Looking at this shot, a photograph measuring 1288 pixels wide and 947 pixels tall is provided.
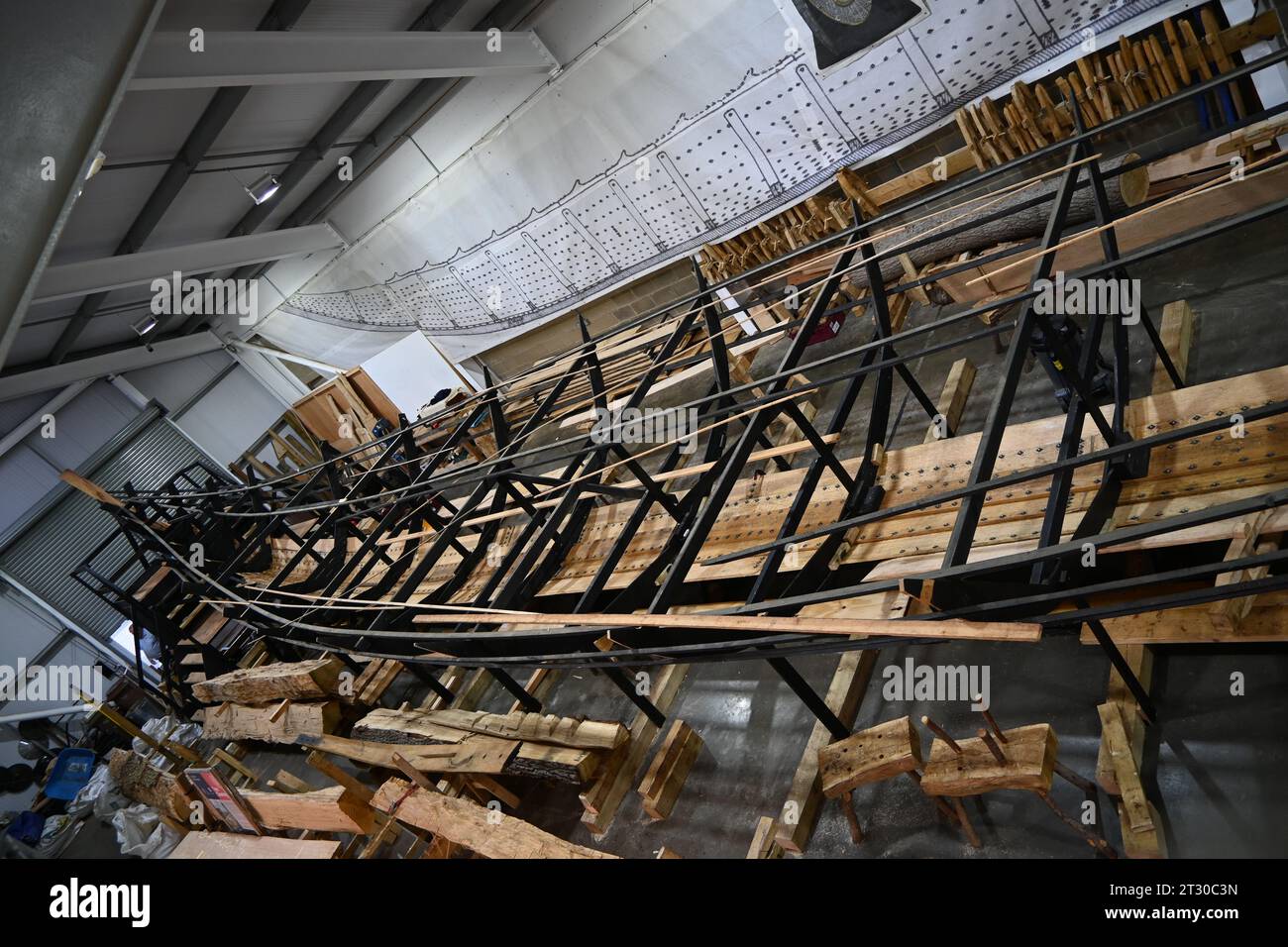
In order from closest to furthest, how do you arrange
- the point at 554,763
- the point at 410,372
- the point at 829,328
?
the point at 554,763 < the point at 829,328 < the point at 410,372

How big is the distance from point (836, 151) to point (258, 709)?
7539mm

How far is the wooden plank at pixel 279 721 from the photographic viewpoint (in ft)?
22.5

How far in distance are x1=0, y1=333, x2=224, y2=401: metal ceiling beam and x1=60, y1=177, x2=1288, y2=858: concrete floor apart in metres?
12.8

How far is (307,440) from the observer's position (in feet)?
51.8

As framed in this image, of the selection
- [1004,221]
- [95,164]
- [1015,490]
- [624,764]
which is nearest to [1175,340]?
[1004,221]

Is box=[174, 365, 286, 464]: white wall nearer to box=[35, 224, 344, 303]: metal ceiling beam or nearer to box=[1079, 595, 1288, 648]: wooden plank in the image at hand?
box=[35, 224, 344, 303]: metal ceiling beam

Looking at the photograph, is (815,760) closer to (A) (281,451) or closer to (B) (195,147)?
(B) (195,147)

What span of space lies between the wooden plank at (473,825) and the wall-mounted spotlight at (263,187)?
9.24m

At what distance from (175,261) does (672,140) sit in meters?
6.89

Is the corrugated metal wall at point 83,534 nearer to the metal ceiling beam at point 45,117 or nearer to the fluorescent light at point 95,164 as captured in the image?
the fluorescent light at point 95,164

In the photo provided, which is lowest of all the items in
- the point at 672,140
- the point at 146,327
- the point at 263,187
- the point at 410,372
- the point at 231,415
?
the point at 410,372

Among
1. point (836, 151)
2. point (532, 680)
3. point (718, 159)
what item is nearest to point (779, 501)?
point (532, 680)

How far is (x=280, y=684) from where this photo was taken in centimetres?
721
